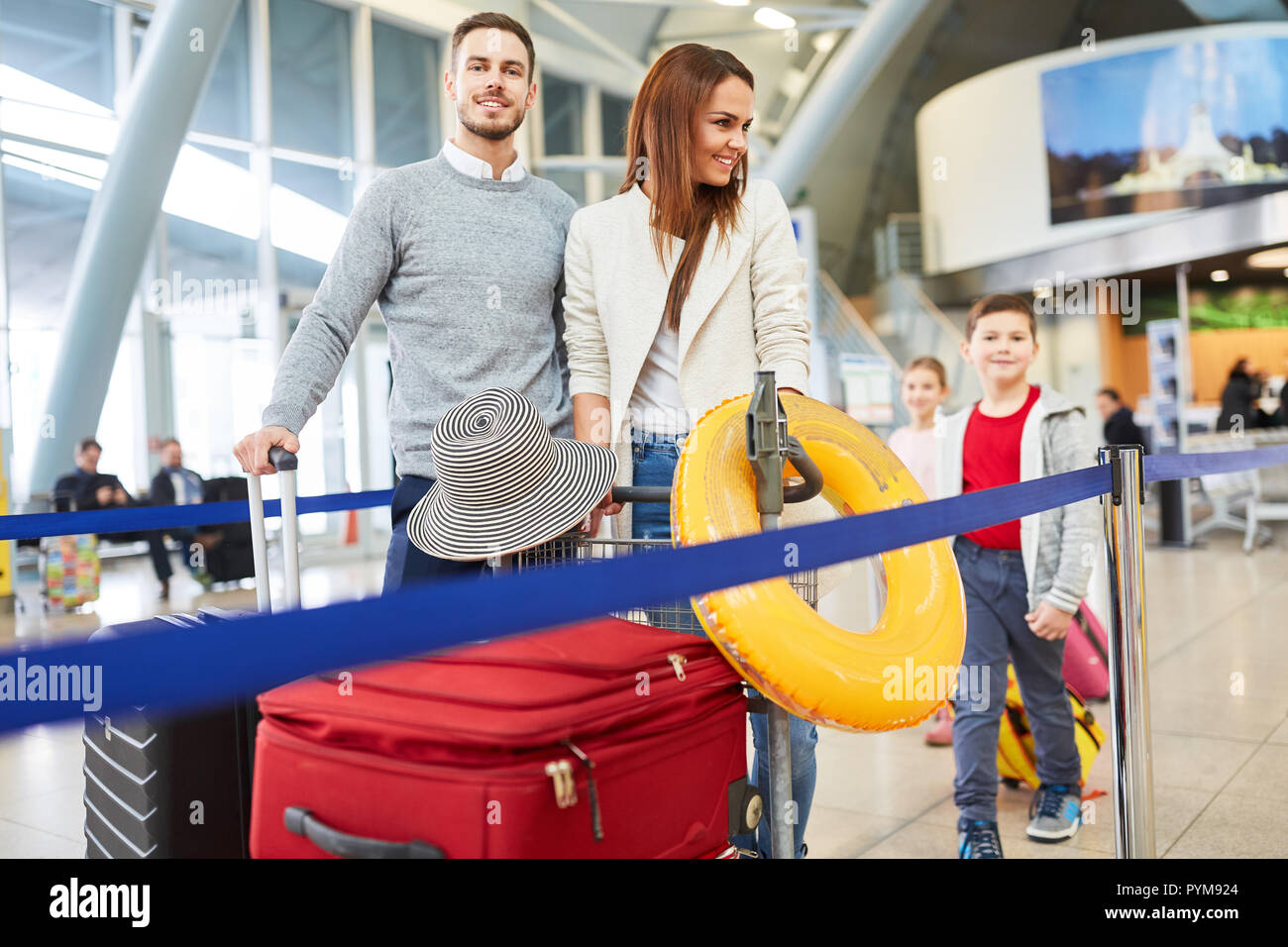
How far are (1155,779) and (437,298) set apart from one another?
8.85 ft

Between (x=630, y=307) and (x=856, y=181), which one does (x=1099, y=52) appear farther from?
(x=630, y=307)

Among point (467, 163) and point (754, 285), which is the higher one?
point (467, 163)

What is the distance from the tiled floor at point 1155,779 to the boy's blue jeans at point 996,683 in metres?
0.19

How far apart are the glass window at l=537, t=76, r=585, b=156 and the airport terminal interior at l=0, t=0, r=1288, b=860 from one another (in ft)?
0.15

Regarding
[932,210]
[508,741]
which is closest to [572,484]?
[508,741]

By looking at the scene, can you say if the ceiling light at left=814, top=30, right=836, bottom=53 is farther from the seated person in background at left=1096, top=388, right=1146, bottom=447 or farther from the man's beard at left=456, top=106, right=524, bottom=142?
the man's beard at left=456, top=106, right=524, bottom=142

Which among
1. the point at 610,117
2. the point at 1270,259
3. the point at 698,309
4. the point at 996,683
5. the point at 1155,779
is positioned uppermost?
the point at 610,117

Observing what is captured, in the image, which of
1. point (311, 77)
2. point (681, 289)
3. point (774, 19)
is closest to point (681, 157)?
point (681, 289)

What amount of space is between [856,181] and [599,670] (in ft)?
78.1

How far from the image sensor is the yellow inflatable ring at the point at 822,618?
4.80ft

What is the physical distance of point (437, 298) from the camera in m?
2.07

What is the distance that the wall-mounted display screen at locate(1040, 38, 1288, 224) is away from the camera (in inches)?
583

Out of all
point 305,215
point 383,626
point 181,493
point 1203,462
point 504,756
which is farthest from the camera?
point 305,215

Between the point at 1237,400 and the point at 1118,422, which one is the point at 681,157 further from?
the point at 1237,400
